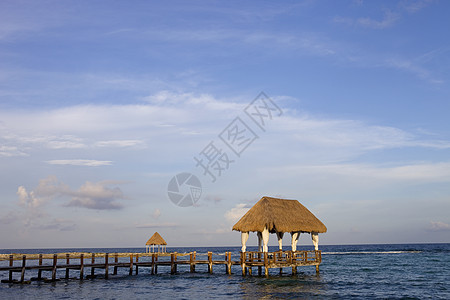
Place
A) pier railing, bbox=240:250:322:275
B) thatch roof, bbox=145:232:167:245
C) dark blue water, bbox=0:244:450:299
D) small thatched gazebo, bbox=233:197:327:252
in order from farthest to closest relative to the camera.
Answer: thatch roof, bbox=145:232:167:245
small thatched gazebo, bbox=233:197:327:252
pier railing, bbox=240:250:322:275
dark blue water, bbox=0:244:450:299

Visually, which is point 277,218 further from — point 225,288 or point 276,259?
point 225,288

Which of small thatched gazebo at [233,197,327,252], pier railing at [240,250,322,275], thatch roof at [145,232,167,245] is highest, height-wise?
small thatched gazebo at [233,197,327,252]

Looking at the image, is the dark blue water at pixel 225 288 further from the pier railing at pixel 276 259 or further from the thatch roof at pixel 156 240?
the thatch roof at pixel 156 240

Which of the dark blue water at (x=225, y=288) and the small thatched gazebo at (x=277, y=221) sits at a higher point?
the small thatched gazebo at (x=277, y=221)

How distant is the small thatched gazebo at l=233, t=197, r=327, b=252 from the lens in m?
32.6

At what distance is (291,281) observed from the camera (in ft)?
106

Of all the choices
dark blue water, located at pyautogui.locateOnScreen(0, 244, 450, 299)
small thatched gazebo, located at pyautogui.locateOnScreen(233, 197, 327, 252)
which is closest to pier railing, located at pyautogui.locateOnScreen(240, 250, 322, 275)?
small thatched gazebo, located at pyautogui.locateOnScreen(233, 197, 327, 252)

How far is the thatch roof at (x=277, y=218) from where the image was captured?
32688 mm

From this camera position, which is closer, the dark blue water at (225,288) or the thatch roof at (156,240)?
the dark blue water at (225,288)

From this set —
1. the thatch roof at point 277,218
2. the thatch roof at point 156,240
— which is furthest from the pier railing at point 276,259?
the thatch roof at point 156,240

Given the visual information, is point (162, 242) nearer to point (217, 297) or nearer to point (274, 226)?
point (274, 226)

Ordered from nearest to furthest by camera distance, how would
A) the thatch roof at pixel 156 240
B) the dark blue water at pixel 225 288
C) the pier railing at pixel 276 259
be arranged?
the dark blue water at pixel 225 288 → the pier railing at pixel 276 259 → the thatch roof at pixel 156 240

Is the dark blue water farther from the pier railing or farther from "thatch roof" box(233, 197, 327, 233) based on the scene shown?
"thatch roof" box(233, 197, 327, 233)

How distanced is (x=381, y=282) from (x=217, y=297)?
16390 millimetres
